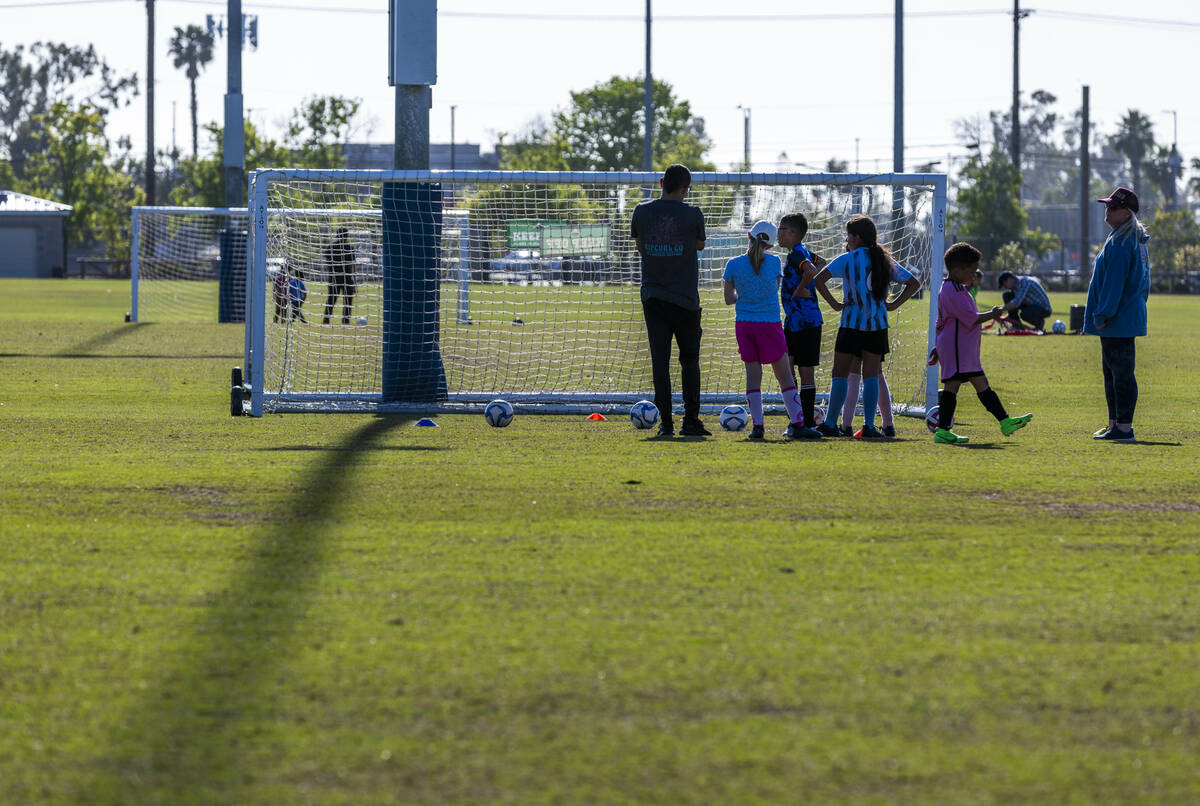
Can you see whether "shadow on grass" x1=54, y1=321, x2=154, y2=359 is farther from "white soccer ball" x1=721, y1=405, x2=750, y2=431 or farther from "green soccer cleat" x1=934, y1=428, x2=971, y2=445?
"green soccer cleat" x1=934, y1=428, x2=971, y2=445

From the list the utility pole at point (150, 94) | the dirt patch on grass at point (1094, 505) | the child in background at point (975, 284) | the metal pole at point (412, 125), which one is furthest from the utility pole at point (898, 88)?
the utility pole at point (150, 94)

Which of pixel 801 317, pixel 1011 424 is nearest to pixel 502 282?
pixel 801 317

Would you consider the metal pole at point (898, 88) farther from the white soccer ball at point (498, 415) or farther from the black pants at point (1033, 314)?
the white soccer ball at point (498, 415)

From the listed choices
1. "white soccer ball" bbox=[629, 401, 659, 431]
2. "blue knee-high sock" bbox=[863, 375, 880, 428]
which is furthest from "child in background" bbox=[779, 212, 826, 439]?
"white soccer ball" bbox=[629, 401, 659, 431]

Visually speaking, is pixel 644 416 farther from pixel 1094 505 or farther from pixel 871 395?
pixel 1094 505

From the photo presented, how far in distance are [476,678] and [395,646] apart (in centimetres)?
44

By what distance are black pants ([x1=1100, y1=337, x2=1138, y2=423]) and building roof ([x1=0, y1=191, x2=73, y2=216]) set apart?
70040mm

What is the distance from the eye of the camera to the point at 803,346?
36.4 ft

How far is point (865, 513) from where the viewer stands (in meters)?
7.37

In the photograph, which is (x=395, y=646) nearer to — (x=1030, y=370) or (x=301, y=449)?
(x=301, y=449)

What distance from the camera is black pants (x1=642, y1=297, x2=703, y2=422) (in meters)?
10.9

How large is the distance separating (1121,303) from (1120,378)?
0.51 meters

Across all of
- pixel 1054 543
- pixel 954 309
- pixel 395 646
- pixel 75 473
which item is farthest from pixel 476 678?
pixel 954 309

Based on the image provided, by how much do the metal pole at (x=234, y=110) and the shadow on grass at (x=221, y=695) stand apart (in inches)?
732
